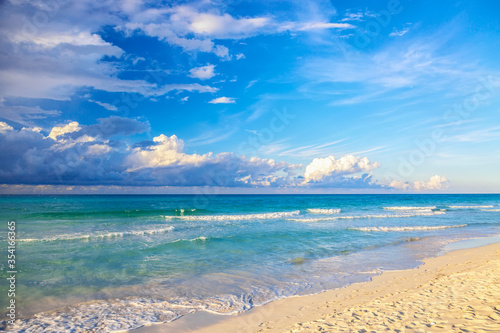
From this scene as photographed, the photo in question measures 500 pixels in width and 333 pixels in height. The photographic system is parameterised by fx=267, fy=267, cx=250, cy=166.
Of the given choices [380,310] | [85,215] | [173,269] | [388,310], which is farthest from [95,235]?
[388,310]

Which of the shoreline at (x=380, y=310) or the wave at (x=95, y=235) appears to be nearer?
the shoreline at (x=380, y=310)

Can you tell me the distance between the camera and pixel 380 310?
6.88m

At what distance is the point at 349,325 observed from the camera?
600 centimetres

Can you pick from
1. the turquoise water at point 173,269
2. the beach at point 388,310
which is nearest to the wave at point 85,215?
the turquoise water at point 173,269

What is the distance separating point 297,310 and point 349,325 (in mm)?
1826

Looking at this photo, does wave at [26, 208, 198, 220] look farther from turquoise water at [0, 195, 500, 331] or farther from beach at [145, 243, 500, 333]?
beach at [145, 243, 500, 333]

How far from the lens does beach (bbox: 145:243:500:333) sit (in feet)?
19.2

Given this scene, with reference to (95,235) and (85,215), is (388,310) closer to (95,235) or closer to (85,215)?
(95,235)

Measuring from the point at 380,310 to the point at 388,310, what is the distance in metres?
0.19

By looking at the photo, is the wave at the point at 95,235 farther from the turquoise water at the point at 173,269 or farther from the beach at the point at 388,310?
the beach at the point at 388,310

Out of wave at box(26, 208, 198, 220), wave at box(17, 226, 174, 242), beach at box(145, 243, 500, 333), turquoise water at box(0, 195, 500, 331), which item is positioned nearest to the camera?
beach at box(145, 243, 500, 333)

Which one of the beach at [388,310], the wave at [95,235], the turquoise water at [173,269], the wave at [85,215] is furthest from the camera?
the wave at [85,215]

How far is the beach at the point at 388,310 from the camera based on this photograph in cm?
586

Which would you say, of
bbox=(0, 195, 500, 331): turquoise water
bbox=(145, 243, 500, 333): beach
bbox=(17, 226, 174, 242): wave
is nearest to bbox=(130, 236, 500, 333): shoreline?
bbox=(145, 243, 500, 333): beach
